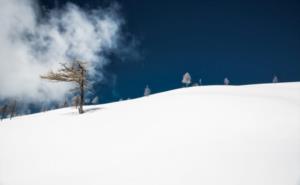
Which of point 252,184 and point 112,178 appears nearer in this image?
point 252,184

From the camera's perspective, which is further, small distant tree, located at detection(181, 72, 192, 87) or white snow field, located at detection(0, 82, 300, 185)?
small distant tree, located at detection(181, 72, 192, 87)

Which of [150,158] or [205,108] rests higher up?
[205,108]

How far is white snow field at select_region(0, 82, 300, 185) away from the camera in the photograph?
5954mm

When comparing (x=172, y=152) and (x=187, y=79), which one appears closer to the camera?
(x=172, y=152)

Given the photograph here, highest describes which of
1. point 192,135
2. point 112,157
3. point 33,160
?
point 192,135

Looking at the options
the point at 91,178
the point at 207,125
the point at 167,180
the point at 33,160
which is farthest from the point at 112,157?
the point at 207,125

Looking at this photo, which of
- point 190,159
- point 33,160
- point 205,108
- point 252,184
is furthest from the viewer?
point 205,108

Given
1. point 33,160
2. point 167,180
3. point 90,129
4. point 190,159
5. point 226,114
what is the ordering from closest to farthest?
point 167,180
point 190,159
point 33,160
point 226,114
point 90,129

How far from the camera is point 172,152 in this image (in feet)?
24.7

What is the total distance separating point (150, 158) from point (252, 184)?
11.4 feet

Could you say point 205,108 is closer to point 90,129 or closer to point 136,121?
point 136,121

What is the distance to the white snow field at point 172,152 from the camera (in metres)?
5.95

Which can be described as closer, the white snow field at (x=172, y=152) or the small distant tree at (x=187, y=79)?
the white snow field at (x=172, y=152)

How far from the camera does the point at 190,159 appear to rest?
6.90 meters
